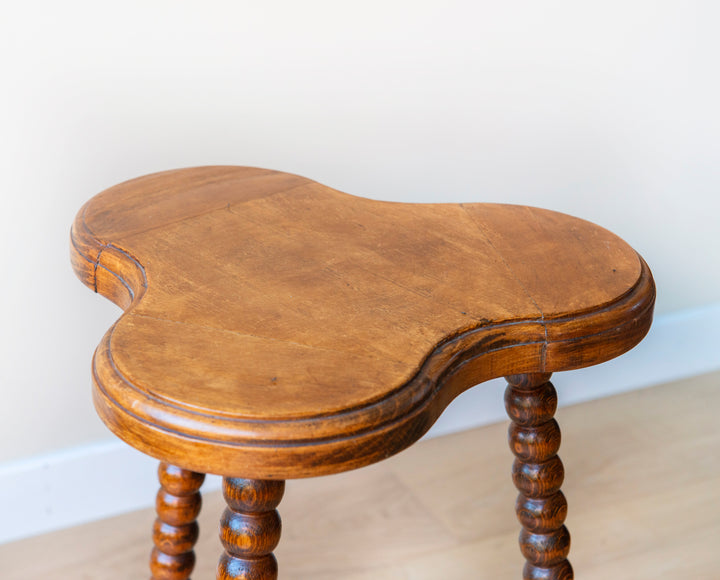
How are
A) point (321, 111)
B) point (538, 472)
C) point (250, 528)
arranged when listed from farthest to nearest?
point (321, 111) < point (538, 472) < point (250, 528)

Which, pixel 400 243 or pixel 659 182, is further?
pixel 659 182

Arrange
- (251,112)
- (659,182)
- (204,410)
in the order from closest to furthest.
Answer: (204,410), (251,112), (659,182)

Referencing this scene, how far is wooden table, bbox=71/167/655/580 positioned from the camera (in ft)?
1.62

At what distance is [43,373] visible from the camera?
1.08 m

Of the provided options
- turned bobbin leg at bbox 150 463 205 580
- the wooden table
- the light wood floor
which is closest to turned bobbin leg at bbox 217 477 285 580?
the wooden table

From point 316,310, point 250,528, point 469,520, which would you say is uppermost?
point 316,310

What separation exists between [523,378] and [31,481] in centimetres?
70

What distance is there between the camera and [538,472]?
2.53 ft

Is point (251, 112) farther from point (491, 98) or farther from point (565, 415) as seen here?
point (565, 415)

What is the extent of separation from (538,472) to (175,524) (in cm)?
37

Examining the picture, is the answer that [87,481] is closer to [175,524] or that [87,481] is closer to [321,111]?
[175,524]

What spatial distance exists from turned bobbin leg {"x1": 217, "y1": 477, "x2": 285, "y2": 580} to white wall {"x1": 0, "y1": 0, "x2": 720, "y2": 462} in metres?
0.57

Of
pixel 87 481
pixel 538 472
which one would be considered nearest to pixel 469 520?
pixel 538 472

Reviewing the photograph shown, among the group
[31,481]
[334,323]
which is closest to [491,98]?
[334,323]
